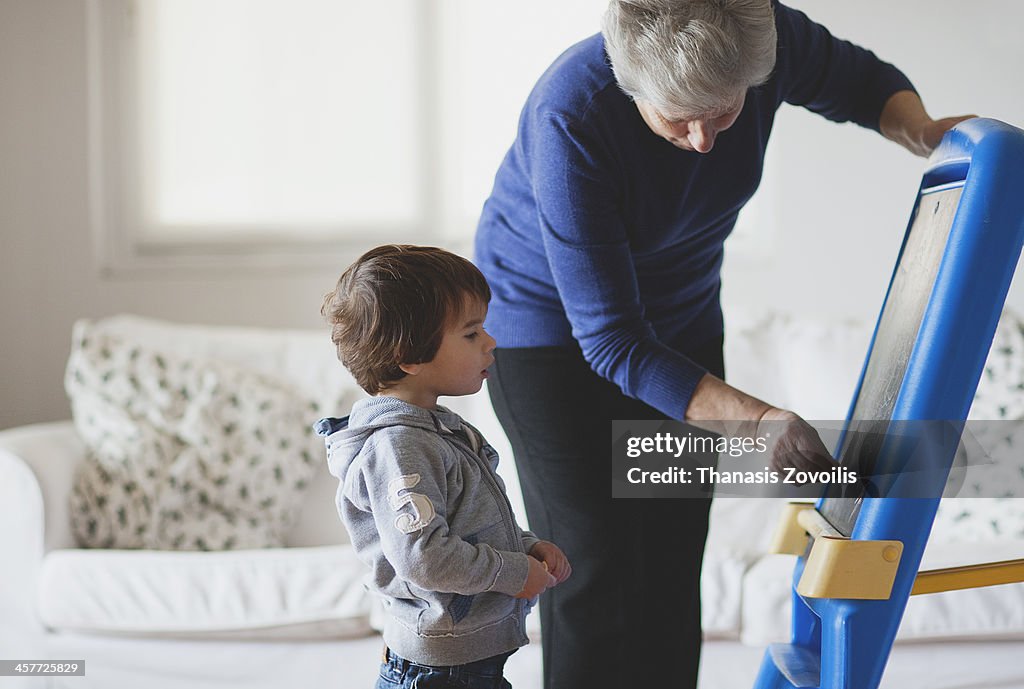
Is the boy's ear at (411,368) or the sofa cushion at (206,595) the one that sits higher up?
the boy's ear at (411,368)

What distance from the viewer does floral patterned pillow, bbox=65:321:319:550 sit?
7.13ft

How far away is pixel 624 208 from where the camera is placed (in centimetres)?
113

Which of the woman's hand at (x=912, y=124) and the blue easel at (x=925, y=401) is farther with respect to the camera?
the woman's hand at (x=912, y=124)

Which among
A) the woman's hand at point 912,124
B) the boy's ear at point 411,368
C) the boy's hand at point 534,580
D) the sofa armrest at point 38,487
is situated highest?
the woman's hand at point 912,124

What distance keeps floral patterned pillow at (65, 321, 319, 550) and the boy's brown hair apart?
135cm

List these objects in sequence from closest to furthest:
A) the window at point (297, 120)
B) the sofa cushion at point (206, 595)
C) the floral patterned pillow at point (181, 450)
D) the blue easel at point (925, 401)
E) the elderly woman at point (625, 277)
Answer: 1. the blue easel at point (925, 401)
2. the elderly woman at point (625, 277)
3. the sofa cushion at point (206, 595)
4. the floral patterned pillow at point (181, 450)
5. the window at point (297, 120)

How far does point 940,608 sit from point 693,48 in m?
1.38

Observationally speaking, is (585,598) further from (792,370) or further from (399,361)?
(792,370)

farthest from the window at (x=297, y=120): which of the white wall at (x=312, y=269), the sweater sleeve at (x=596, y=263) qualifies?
the sweater sleeve at (x=596, y=263)

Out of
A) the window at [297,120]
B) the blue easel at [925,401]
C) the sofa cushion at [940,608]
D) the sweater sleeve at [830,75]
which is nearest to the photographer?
the blue easel at [925,401]

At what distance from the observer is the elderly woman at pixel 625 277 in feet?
3.49

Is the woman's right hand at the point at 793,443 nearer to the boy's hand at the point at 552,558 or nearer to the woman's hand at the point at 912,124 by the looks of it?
the boy's hand at the point at 552,558

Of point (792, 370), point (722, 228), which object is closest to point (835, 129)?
point (792, 370)

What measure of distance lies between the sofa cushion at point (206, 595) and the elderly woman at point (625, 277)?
0.91 metres
